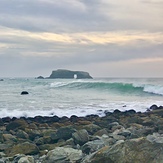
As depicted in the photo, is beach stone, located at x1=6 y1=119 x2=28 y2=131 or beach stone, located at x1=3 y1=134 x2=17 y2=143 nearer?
beach stone, located at x1=3 y1=134 x2=17 y2=143

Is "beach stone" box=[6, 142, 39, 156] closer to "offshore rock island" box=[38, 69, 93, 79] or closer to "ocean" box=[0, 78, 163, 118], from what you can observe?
"ocean" box=[0, 78, 163, 118]

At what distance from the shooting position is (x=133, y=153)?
4398 mm

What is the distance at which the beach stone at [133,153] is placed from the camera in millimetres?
4344

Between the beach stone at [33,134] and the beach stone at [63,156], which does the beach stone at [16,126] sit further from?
the beach stone at [63,156]

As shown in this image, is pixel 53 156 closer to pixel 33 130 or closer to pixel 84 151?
pixel 84 151

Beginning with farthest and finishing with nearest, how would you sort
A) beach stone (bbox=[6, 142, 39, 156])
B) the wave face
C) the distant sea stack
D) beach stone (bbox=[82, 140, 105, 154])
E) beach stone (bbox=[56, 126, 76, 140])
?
the distant sea stack < the wave face < beach stone (bbox=[56, 126, 76, 140]) < beach stone (bbox=[6, 142, 39, 156]) < beach stone (bbox=[82, 140, 105, 154])

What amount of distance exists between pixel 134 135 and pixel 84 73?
10880 cm

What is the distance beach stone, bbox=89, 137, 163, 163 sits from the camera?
14.3 ft

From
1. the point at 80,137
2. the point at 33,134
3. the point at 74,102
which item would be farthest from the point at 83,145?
the point at 74,102

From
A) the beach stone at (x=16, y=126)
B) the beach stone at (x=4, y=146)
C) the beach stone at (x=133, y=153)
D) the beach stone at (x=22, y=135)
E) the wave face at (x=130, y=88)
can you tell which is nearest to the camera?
the beach stone at (x=133, y=153)

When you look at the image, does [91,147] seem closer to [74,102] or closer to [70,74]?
[74,102]

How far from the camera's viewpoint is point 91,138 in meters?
7.13

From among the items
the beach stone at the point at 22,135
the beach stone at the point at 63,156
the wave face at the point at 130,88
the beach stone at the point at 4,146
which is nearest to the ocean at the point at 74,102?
the wave face at the point at 130,88

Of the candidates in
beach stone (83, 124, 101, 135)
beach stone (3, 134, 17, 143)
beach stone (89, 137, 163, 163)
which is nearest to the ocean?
beach stone (83, 124, 101, 135)
